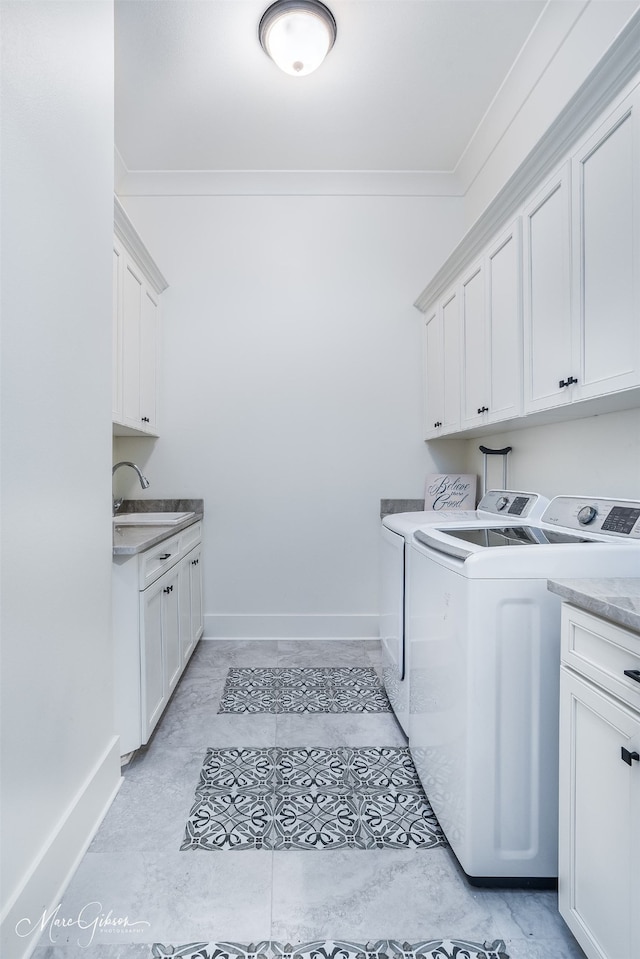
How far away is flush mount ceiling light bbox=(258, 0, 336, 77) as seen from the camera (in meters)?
1.93

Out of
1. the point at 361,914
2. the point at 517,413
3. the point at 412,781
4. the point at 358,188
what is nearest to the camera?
the point at 361,914

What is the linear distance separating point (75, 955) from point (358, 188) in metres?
3.73

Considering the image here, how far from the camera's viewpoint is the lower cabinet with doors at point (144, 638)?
176cm

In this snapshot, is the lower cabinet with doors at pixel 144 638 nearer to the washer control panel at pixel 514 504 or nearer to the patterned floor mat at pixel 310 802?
the patterned floor mat at pixel 310 802

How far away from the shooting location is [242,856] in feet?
4.48

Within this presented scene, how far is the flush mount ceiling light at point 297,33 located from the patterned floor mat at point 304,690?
2.90m

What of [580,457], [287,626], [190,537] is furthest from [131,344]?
[580,457]

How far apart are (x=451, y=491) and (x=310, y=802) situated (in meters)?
1.96

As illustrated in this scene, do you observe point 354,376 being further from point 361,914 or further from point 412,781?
point 361,914

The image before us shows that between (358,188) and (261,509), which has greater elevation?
(358,188)

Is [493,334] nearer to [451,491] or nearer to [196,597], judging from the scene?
[451,491]

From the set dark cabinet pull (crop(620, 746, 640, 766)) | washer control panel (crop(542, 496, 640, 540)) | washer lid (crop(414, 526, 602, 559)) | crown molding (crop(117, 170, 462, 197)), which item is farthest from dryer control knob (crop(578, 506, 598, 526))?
crown molding (crop(117, 170, 462, 197))

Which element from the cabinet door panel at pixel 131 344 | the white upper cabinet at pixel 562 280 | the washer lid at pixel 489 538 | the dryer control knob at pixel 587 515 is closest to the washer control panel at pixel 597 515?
the dryer control knob at pixel 587 515

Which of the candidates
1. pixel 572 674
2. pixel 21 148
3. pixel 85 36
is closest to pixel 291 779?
pixel 572 674
